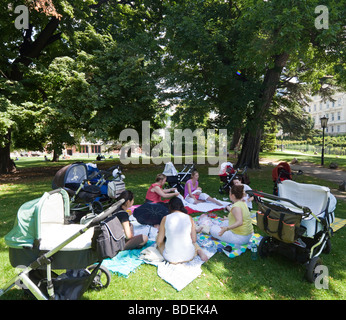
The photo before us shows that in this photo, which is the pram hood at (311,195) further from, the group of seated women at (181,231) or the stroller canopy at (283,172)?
the stroller canopy at (283,172)

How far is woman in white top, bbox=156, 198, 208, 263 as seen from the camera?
11.7 feet

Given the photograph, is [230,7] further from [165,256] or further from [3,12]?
[165,256]

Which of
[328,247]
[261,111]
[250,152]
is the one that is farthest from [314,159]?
[328,247]

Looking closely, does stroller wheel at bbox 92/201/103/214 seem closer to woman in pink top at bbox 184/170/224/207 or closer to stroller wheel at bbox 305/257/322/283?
woman in pink top at bbox 184/170/224/207

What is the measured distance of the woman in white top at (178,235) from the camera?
357 centimetres

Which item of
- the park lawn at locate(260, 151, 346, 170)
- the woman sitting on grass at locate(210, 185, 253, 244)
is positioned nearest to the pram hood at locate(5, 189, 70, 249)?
the woman sitting on grass at locate(210, 185, 253, 244)

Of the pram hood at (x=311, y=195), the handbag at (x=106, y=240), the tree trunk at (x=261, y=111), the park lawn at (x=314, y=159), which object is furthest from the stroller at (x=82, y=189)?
the park lawn at (x=314, y=159)

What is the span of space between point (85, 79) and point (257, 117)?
10.7 m

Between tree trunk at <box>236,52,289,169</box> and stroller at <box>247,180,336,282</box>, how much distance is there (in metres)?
9.22

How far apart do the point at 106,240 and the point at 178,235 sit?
1484 mm

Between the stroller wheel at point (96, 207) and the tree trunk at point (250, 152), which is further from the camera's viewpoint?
the tree trunk at point (250, 152)

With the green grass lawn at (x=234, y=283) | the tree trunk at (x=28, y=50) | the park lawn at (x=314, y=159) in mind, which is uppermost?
the tree trunk at (x=28, y=50)

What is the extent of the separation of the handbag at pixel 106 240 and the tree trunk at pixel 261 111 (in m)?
11.7

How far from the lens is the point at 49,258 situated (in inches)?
100
